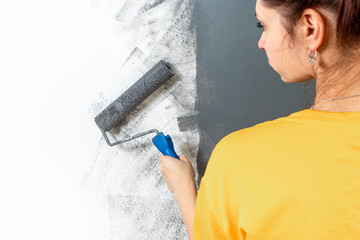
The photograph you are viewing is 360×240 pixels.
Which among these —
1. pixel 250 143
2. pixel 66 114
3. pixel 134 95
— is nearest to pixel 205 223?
pixel 250 143

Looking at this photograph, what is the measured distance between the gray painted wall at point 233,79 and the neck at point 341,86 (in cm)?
36

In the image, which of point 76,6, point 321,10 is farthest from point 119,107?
point 321,10

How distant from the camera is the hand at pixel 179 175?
80cm

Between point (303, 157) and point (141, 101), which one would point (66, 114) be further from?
point (303, 157)

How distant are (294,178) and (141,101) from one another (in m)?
0.53

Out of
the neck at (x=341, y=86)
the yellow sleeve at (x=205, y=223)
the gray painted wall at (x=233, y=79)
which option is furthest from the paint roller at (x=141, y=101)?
the neck at (x=341, y=86)

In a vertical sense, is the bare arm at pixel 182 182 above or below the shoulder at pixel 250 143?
below

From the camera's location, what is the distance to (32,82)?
3.00 feet

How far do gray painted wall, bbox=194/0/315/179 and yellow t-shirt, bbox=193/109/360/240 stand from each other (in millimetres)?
411

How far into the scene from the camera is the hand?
80cm

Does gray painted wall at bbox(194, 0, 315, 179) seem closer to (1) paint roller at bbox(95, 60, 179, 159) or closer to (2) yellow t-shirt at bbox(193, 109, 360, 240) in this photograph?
(1) paint roller at bbox(95, 60, 179, 159)

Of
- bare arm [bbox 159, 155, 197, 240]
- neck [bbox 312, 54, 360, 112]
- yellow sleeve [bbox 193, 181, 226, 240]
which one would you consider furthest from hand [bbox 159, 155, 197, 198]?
neck [bbox 312, 54, 360, 112]

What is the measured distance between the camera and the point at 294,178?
17.7 inches

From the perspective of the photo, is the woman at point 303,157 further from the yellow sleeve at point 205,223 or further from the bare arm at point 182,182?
the bare arm at point 182,182
